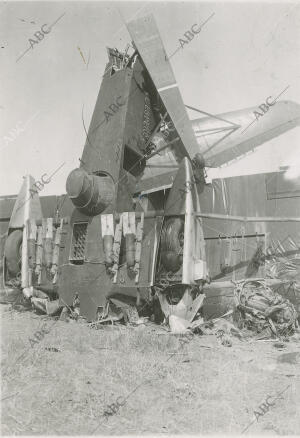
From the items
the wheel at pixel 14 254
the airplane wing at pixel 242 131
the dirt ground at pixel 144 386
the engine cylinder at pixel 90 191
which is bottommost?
the dirt ground at pixel 144 386

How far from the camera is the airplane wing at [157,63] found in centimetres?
1426

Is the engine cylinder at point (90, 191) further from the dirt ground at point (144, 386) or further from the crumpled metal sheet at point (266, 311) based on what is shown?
the crumpled metal sheet at point (266, 311)

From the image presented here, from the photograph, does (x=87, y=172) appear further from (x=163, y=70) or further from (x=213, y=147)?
(x=213, y=147)

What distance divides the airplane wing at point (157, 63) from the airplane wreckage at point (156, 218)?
0.11ft

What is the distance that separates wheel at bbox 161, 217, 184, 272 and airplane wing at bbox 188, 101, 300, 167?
568 cm

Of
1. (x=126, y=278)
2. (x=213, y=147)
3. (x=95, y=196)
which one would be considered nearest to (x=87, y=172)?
(x=95, y=196)

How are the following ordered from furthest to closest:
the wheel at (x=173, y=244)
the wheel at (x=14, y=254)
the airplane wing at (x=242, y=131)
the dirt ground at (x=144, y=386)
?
the airplane wing at (x=242, y=131), the wheel at (x=14, y=254), the wheel at (x=173, y=244), the dirt ground at (x=144, y=386)

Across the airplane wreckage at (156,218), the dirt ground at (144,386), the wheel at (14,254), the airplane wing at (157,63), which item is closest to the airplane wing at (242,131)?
the airplane wreckage at (156,218)

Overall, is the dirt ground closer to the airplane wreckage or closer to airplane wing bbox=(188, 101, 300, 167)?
the airplane wreckage

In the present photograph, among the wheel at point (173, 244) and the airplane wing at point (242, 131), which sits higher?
the airplane wing at point (242, 131)

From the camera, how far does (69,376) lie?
19.9ft

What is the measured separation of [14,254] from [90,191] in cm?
501

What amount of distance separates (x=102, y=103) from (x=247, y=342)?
349 inches

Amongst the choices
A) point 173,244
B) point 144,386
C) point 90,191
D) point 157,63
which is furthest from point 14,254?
point 144,386
